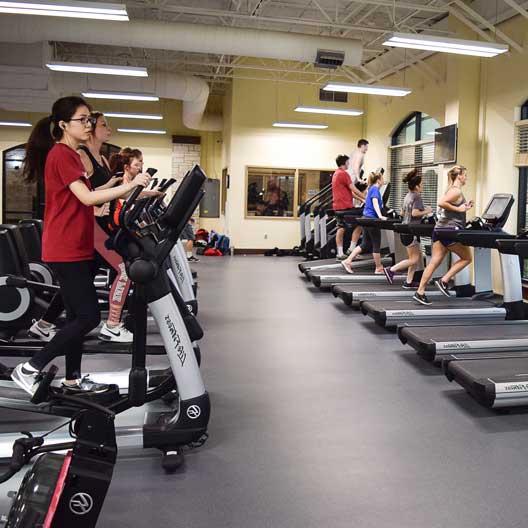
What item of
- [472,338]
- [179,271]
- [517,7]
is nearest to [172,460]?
[179,271]

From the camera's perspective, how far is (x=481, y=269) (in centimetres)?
649

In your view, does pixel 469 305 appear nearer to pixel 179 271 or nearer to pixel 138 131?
pixel 179 271

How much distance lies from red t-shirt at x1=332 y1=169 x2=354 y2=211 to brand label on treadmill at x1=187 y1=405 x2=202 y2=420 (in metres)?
6.60

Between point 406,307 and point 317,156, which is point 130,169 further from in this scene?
point 317,156

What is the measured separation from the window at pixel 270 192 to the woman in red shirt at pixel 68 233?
1107 centimetres

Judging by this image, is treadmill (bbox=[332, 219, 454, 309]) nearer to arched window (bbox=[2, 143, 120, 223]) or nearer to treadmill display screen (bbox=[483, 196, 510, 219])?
treadmill display screen (bbox=[483, 196, 510, 219])

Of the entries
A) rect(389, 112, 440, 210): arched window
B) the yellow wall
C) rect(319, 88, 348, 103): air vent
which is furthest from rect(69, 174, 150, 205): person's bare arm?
rect(319, 88, 348, 103): air vent

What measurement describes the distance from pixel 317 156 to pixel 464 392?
35.6 ft

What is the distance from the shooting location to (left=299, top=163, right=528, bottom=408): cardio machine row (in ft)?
11.3

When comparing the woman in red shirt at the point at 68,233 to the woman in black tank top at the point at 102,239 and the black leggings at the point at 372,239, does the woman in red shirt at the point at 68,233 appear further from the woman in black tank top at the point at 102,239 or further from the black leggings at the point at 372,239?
the black leggings at the point at 372,239

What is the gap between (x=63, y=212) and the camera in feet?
Result: 8.90

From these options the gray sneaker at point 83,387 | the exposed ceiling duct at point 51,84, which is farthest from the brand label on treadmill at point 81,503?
the exposed ceiling duct at point 51,84

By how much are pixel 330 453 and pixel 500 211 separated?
4005 millimetres

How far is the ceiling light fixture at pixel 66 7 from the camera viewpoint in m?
6.16
